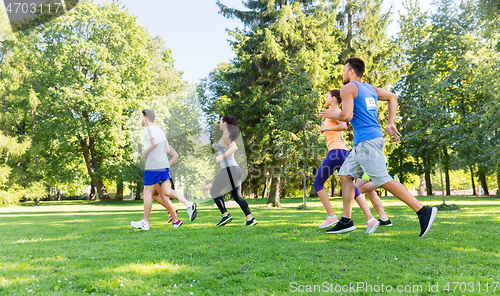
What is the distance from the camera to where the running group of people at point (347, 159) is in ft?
14.8

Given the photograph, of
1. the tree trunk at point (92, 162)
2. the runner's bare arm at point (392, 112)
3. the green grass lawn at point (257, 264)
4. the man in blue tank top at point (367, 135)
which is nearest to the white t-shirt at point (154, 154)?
the green grass lawn at point (257, 264)

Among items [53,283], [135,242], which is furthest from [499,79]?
[53,283]

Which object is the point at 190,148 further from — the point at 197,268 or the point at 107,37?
the point at 197,268

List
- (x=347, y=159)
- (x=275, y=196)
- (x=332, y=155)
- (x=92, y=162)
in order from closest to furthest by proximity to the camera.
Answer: (x=347, y=159) < (x=332, y=155) < (x=275, y=196) < (x=92, y=162)

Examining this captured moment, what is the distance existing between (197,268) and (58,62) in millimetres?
28324

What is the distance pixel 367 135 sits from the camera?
466cm

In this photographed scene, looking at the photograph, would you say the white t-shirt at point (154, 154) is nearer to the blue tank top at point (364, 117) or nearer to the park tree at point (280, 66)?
the blue tank top at point (364, 117)

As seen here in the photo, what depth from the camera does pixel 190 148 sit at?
2953 centimetres

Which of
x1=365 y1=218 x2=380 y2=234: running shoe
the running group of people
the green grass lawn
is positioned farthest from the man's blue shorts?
x1=365 y1=218 x2=380 y2=234: running shoe

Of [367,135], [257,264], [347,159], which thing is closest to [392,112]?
[367,135]

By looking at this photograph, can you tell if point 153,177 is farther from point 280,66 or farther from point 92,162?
point 92,162

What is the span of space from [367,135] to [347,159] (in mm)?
618

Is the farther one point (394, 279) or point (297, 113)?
point (297, 113)

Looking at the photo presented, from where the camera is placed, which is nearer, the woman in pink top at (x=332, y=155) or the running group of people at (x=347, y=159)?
the running group of people at (x=347, y=159)
